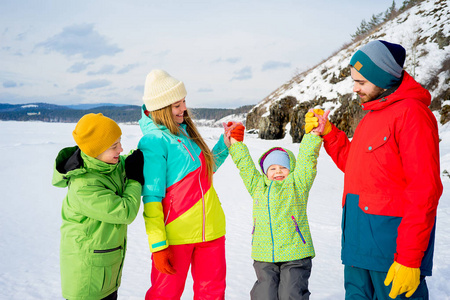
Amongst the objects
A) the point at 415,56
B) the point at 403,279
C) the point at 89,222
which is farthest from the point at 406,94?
the point at 415,56

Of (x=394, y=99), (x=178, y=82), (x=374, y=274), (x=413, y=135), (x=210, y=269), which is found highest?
(x=178, y=82)

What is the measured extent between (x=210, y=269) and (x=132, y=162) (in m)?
0.86

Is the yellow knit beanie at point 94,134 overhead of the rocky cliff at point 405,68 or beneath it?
beneath

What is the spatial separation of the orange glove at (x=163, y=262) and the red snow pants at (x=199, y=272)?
0.38 ft

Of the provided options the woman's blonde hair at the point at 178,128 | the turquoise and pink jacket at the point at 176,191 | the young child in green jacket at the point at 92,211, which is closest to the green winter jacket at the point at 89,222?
the young child in green jacket at the point at 92,211

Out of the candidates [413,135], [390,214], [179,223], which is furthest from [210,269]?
[413,135]

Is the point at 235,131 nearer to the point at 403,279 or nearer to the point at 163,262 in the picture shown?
the point at 163,262

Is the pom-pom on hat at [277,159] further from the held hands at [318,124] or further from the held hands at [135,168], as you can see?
the held hands at [135,168]

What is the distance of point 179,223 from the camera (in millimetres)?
2082

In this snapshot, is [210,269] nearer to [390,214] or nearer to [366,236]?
[366,236]

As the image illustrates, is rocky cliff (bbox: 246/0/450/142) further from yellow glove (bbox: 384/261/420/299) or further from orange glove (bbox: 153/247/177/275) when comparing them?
orange glove (bbox: 153/247/177/275)

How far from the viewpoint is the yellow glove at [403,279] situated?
1.56 meters

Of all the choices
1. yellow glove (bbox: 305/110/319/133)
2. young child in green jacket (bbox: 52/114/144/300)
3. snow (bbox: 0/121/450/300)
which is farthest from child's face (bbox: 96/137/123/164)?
yellow glove (bbox: 305/110/319/133)

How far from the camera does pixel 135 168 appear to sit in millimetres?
Answer: 2066
